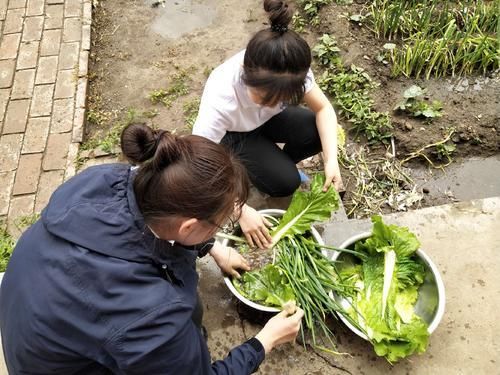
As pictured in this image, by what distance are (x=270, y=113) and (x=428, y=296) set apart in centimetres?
125

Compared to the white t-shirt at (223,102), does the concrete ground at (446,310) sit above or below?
below

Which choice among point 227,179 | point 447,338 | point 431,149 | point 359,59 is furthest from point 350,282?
point 359,59

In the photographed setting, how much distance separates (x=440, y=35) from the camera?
3752mm

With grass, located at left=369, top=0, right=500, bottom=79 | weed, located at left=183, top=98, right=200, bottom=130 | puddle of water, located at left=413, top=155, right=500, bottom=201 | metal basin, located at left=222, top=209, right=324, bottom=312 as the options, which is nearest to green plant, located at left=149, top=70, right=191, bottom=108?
weed, located at left=183, top=98, right=200, bottom=130

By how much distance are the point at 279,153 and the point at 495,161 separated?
163cm

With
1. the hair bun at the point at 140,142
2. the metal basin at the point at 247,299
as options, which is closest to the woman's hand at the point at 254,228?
the metal basin at the point at 247,299

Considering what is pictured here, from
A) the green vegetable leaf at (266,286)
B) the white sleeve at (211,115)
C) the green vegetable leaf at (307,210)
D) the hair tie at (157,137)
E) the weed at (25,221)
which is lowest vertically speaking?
the weed at (25,221)

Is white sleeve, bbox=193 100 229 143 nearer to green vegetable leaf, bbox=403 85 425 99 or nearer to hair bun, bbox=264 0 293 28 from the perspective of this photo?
hair bun, bbox=264 0 293 28

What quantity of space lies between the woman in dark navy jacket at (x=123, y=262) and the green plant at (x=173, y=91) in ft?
7.33

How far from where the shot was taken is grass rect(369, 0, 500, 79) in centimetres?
348

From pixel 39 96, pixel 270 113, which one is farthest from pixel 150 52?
pixel 270 113

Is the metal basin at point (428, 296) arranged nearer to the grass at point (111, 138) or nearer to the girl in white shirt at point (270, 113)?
the girl in white shirt at point (270, 113)

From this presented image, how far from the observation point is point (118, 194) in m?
1.41

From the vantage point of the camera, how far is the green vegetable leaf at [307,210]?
2.31 m
